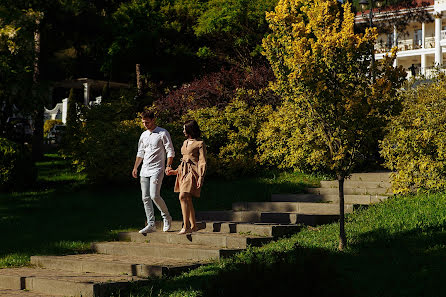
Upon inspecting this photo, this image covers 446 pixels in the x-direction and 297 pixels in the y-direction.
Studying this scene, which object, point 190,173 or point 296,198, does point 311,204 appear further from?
point 190,173

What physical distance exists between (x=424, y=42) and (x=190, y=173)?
164 feet

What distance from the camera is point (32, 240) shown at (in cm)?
1116

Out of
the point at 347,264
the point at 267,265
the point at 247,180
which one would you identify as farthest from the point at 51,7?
the point at 267,265

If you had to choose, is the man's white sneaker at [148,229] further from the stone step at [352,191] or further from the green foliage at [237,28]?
the green foliage at [237,28]

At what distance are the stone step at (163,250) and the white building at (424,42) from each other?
4076cm

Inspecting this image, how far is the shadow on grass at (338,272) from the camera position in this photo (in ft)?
16.9

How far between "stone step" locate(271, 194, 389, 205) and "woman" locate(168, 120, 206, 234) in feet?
13.1

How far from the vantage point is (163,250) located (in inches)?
377

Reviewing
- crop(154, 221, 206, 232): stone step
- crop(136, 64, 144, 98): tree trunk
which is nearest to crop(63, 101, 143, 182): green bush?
crop(154, 221, 206, 232): stone step

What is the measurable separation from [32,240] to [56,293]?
11.9 feet

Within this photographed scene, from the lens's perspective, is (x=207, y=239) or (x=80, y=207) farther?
(x=80, y=207)

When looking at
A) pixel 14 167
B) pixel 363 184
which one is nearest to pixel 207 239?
pixel 363 184

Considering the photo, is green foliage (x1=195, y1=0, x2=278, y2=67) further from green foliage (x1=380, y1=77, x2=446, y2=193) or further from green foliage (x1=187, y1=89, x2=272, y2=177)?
green foliage (x1=380, y1=77, x2=446, y2=193)

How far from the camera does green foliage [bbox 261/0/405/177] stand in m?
8.57
